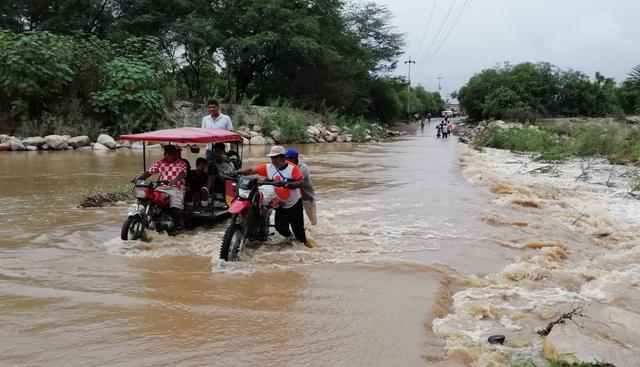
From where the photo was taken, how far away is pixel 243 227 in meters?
7.12

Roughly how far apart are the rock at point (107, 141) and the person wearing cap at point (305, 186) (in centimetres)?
1598

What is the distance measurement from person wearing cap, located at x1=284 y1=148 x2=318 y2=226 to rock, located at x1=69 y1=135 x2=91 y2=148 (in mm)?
16284

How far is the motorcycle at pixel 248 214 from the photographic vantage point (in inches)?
272

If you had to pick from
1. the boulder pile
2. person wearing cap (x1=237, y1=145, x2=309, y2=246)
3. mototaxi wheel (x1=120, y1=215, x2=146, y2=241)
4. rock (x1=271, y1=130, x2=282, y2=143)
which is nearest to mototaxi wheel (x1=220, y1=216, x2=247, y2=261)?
person wearing cap (x1=237, y1=145, x2=309, y2=246)

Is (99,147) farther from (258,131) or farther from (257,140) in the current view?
(258,131)

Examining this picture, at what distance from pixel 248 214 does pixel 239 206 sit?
0.29 meters

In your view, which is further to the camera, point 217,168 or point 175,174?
point 217,168

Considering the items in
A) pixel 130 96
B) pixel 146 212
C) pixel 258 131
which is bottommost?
pixel 146 212

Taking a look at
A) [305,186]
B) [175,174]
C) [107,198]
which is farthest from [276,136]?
[305,186]

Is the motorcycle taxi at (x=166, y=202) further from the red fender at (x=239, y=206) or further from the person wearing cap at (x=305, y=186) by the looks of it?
the red fender at (x=239, y=206)

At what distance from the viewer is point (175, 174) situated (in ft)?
27.7

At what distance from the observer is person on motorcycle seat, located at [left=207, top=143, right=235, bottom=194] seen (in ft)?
29.5

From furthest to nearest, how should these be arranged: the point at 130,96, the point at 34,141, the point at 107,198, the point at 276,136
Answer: the point at 276,136 → the point at 130,96 → the point at 34,141 → the point at 107,198

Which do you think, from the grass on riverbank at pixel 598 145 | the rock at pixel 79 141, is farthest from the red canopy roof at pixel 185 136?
the rock at pixel 79 141
